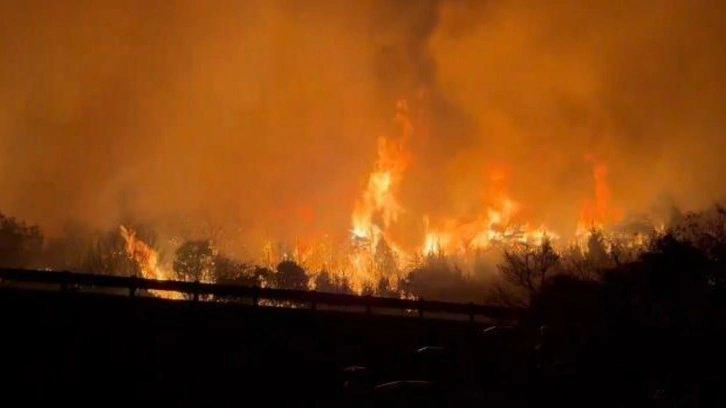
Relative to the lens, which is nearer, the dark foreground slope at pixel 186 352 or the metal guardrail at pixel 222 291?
the dark foreground slope at pixel 186 352

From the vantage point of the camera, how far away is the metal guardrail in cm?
2050

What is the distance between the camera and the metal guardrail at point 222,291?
2050 cm

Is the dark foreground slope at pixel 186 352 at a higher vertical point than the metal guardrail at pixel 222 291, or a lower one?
lower

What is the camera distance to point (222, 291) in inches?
885

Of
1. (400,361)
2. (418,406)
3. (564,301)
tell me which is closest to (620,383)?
(400,361)

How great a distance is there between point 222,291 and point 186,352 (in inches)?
144

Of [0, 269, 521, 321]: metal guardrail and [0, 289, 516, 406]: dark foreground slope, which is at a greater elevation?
[0, 269, 521, 321]: metal guardrail

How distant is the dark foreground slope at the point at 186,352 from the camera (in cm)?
1667

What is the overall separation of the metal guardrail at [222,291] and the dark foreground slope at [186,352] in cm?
109

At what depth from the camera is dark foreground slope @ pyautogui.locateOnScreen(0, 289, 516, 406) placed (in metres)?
16.7

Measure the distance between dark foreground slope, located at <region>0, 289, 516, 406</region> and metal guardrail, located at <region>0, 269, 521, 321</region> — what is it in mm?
1091

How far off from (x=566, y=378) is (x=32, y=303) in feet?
56.4

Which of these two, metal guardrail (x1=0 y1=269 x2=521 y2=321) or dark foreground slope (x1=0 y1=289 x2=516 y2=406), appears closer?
dark foreground slope (x1=0 y1=289 x2=516 y2=406)

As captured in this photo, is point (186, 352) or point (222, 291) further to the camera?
point (222, 291)
